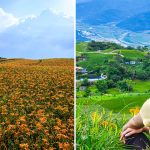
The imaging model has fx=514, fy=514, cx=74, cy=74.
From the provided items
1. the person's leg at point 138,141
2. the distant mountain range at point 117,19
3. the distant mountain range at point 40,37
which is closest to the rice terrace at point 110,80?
the distant mountain range at point 117,19

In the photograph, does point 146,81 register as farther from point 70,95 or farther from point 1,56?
point 1,56

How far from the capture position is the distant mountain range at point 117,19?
4824 millimetres

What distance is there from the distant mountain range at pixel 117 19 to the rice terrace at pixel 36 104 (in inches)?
40.9

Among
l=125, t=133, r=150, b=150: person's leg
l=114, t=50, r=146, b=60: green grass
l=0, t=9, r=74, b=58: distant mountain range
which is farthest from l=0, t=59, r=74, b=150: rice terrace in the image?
l=125, t=133, r=150, b=150: person's leg

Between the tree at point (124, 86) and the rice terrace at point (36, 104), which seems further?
the rice terrace at point (36, 104)

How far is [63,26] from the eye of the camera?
5945mm

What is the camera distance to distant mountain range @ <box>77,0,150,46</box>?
482 centimetres

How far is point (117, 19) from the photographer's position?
4.93m

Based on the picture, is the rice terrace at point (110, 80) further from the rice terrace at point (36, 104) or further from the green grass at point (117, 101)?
the rice terrace at point (36, 104)

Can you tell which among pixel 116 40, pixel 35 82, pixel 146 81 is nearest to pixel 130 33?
pixel 116 40

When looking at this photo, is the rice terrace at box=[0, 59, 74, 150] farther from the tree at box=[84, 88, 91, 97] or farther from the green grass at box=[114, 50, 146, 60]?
the green grass at box=[114, 50, 146, 60]

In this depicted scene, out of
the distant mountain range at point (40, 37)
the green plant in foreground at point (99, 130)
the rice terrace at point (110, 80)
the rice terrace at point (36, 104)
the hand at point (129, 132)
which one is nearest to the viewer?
the hand at point (129, 132)

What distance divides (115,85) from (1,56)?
6.08 feet

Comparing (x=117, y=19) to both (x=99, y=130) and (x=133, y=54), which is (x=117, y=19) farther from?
(x=99, y=130)
